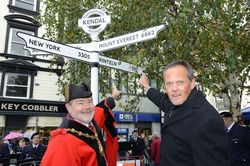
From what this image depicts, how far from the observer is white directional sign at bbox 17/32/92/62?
4.45 meters

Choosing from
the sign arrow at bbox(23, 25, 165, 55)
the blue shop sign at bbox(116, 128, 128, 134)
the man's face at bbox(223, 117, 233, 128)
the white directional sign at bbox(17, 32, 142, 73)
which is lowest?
the blue shop sign at bbox(116, 128, 128, 134)

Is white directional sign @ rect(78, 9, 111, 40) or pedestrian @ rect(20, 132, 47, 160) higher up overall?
white directional sign @ rect(78, 9, 111, 40)

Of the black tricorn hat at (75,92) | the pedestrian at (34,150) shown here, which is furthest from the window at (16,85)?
the black tricorn hat at (75,92)

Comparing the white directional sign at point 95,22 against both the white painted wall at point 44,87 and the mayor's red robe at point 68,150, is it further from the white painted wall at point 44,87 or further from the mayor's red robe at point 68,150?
the white painted wall at point 44,87

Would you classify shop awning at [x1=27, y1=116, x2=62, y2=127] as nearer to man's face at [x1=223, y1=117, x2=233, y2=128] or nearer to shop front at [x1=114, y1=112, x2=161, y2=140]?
shop front at [x1=114, y1=112, x2=161, y2=140]

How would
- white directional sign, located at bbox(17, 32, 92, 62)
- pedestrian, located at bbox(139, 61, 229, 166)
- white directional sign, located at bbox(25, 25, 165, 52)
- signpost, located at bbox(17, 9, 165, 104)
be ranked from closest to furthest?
1. pedestrian, located at bbox(139, 61, 229, 166)
2. white directional sign, located at bbox(17, 32, 92, 62)
3. signpost, located at bbox(17, 9, 165, 104)
4. white directional sign, located at bbox(25, 25, 165, 52)

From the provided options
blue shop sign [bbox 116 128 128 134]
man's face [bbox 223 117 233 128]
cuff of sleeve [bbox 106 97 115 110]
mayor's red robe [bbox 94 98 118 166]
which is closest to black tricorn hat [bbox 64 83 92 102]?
mayor's red robe [bbox 94 98 118 166]

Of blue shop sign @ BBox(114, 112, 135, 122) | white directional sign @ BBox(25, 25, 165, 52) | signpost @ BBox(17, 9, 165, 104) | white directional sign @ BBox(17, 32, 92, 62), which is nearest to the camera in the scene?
white directional sign @ BBox(17, 32, 92, 62)

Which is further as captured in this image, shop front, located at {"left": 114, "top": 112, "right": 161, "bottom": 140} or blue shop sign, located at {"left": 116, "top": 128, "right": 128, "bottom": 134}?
shop front, located at {"left": 114, "top": 112, "right": 161, "bottom": 140}

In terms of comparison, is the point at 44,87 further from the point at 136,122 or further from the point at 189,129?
the point at 189,129

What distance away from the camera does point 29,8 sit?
19.8m

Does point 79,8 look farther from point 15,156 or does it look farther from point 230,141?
point 230,141

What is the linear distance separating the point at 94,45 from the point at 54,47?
0.78m

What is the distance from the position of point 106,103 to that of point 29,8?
1749 centimetres
